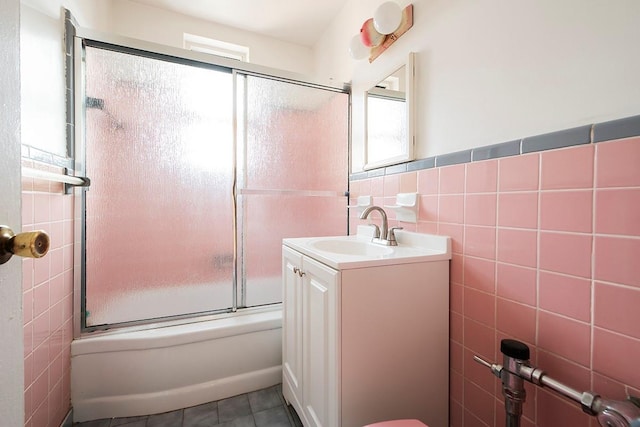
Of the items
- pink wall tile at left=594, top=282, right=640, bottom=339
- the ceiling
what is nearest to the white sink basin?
pink wall tile at left=594, top=282, right=640, bottom=339

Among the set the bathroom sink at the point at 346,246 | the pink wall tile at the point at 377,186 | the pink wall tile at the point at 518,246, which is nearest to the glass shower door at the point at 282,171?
the pink wall tile at the point at 377,186

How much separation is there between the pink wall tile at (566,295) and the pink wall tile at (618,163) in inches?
9.9

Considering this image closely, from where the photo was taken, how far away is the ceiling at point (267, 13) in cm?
191

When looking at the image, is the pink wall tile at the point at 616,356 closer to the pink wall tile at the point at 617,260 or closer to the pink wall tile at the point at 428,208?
the pink wall tile at the point at 617,260

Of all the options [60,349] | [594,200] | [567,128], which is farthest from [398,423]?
[60,349]

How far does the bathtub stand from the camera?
1.30 metres

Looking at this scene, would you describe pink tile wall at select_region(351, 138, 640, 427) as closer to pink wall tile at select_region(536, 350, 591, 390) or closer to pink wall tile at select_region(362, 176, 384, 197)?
pink wall tile at select_region(536, 350, 591, 390)

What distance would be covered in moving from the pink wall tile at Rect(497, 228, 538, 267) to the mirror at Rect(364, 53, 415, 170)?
0.55m

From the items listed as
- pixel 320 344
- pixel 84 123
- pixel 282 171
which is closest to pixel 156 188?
pixel 84 123

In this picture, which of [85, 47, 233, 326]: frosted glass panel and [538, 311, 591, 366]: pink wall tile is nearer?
[538, 311, 591, 366]: pink wall tile

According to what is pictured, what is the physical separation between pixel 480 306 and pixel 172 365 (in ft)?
4.87

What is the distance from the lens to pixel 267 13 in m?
2.02

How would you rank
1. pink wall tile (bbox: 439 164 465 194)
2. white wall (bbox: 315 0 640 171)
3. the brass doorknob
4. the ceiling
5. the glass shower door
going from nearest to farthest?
the brass doorknob → white wall (bbox: 315 0 640 171) → pink wall tile (bbox: 439 164 465 194) → the glass shower door → the ceiling

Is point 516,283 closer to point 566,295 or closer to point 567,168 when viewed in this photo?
point 566,295
